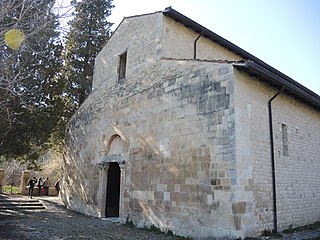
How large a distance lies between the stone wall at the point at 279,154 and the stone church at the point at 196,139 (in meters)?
0.03

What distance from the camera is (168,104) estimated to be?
9.26 m

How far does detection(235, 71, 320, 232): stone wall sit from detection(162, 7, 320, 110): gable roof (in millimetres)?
240

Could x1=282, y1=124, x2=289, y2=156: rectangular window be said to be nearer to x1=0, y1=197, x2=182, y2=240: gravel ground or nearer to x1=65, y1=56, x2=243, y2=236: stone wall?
x1=65, y1=56, x2=243, y2=236: stone wall

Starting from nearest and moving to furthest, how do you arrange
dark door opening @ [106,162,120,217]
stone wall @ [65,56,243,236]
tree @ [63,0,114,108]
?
stone wall @ [65,56,243,236] → dark door opening @ [106,162,120,217] → tree @ [63,0,114,108]

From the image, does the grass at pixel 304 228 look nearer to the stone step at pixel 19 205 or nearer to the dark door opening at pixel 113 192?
the dark door opening at pixel 113 192

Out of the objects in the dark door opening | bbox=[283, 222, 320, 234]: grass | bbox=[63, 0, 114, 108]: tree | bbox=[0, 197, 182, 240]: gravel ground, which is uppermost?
bbox=[63, 0, 114, 108]: tree

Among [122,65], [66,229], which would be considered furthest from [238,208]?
[122,65]

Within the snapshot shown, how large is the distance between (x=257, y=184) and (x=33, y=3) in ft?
22.9

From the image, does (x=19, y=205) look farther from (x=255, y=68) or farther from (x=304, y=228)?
(x=255, y=68)

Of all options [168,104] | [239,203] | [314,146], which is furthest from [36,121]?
[314,146]

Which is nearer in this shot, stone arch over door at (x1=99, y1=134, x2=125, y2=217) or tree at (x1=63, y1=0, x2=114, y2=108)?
stone arch over door at (x1=99, y1=134, x2=125, y2=217)

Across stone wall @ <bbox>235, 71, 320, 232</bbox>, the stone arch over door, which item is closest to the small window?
the stone arch over door

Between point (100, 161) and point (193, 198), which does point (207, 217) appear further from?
point (100, 161)

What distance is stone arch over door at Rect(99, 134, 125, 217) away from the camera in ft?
37.3
